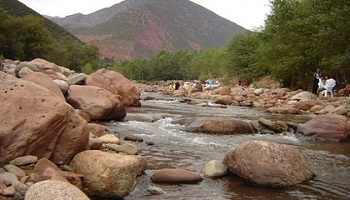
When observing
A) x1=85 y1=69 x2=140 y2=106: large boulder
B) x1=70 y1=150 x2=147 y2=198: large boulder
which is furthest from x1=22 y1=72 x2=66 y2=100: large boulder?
x1=85 y1=69 x2=140 y2=106: large boulder

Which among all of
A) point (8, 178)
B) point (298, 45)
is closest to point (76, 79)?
point (8, 178)

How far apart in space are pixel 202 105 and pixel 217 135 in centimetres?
1302

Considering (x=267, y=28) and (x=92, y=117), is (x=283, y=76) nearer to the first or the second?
(x=267, y=28)

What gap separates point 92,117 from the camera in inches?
619

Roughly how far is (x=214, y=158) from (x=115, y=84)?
39.0ft

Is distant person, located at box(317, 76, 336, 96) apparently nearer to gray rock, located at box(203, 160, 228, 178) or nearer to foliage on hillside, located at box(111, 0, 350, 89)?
foliage on hillside, located at box(111, 0, 350, 89)

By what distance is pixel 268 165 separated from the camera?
844cm

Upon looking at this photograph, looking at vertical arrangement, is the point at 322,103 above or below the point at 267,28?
below

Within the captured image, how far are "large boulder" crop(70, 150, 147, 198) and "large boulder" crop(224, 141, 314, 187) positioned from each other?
231cm

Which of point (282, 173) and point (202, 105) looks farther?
point (202, 105)

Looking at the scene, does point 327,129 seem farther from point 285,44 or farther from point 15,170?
Answer: point 285,44

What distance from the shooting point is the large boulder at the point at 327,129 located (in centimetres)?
1380

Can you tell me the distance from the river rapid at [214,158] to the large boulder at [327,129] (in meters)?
0.47

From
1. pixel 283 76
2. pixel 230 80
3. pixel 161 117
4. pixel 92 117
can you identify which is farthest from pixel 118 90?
pixel 230 80
